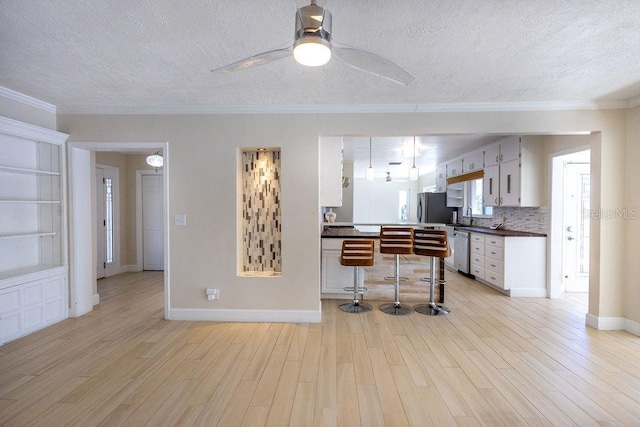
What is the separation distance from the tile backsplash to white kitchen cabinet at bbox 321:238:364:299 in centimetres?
288

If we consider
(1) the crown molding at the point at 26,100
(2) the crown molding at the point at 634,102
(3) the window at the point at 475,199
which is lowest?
(3) the window at the point at 475,199

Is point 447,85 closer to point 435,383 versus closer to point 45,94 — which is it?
point 435,383

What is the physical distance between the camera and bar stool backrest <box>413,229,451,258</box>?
12.0ft

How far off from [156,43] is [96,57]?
0.60 meters

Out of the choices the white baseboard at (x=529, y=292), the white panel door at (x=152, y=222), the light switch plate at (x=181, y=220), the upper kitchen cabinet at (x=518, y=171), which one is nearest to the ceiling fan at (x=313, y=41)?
the light switch plate at (x=181, y=220)

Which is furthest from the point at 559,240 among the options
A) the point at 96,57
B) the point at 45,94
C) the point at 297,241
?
the point at 45,94

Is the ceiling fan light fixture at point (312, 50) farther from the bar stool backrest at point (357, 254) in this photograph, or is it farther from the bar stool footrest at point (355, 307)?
the bar stool footrest at point (355, 307)

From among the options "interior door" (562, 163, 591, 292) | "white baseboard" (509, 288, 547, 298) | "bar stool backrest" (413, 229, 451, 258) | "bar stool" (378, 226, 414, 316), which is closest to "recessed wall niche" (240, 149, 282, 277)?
"bar stool" (378, 226, 414, 316)

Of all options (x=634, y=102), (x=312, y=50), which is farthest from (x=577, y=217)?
(x=312, y=50)

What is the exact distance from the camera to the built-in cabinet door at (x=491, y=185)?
518cm

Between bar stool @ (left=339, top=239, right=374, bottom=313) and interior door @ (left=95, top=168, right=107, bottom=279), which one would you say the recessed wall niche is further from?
interior door @ (left=95, top=168, right=107, bottom=279)

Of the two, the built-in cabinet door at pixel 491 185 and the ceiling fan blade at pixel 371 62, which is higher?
the ceiling fan blade at pixel 371 62

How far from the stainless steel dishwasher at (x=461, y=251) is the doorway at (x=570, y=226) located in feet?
4.56

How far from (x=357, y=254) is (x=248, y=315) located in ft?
4.73
